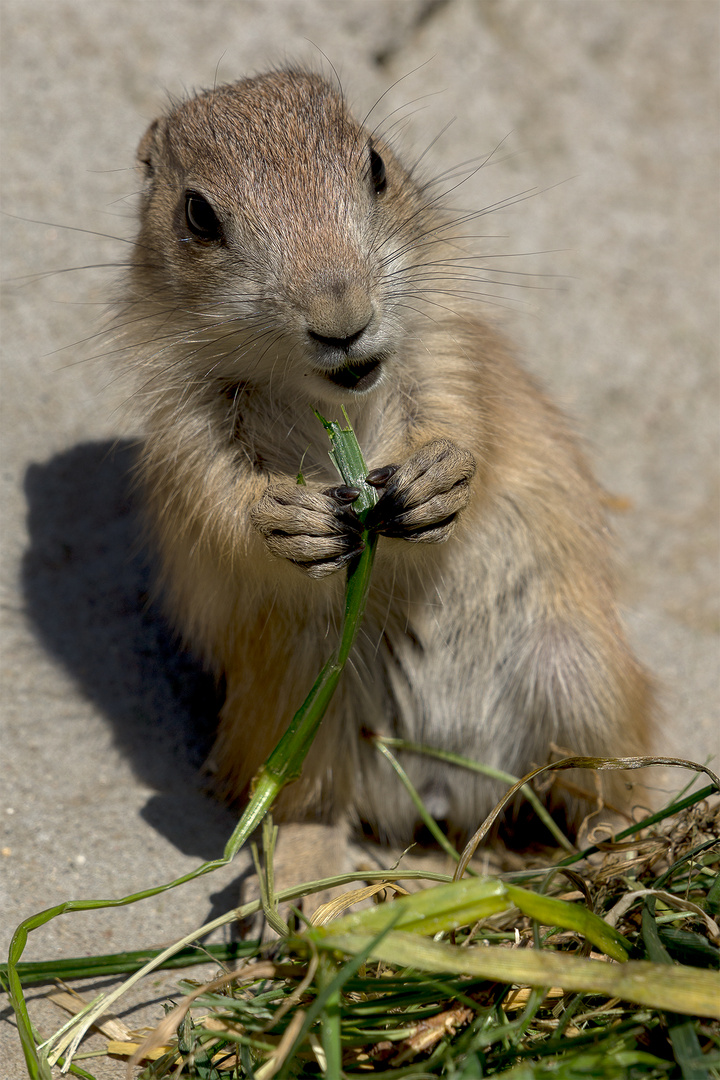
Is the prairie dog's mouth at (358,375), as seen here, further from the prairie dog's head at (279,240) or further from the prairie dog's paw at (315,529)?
the prairie dog's paw at (315,529)

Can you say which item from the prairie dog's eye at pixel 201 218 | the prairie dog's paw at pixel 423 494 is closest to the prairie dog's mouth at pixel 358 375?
the prairie dog's paw at pixel 423 494

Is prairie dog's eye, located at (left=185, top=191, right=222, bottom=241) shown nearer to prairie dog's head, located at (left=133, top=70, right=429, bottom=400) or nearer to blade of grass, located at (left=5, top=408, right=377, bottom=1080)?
prairie dog's head, located at (left=133, top=70, right=429, bottom=400)

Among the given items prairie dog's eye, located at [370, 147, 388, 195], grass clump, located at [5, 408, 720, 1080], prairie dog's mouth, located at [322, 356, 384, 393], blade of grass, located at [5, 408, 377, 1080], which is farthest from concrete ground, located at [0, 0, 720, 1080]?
prairie dog's mouth, located at [322, 356, 384, 393]

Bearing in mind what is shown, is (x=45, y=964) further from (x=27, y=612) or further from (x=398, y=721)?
(x=27, y=612)

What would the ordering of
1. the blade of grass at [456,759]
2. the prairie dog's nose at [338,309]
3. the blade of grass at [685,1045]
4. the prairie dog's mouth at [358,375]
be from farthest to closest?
the blade of grass at [456,759] < the prairie dog's mouth at [358,375] < the prairie dog's nose at [338,309] < the blade of grass at [685,1045]

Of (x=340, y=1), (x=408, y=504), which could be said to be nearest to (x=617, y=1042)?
(x=408, y=504)

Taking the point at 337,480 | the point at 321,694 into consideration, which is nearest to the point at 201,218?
the point at 337,480
